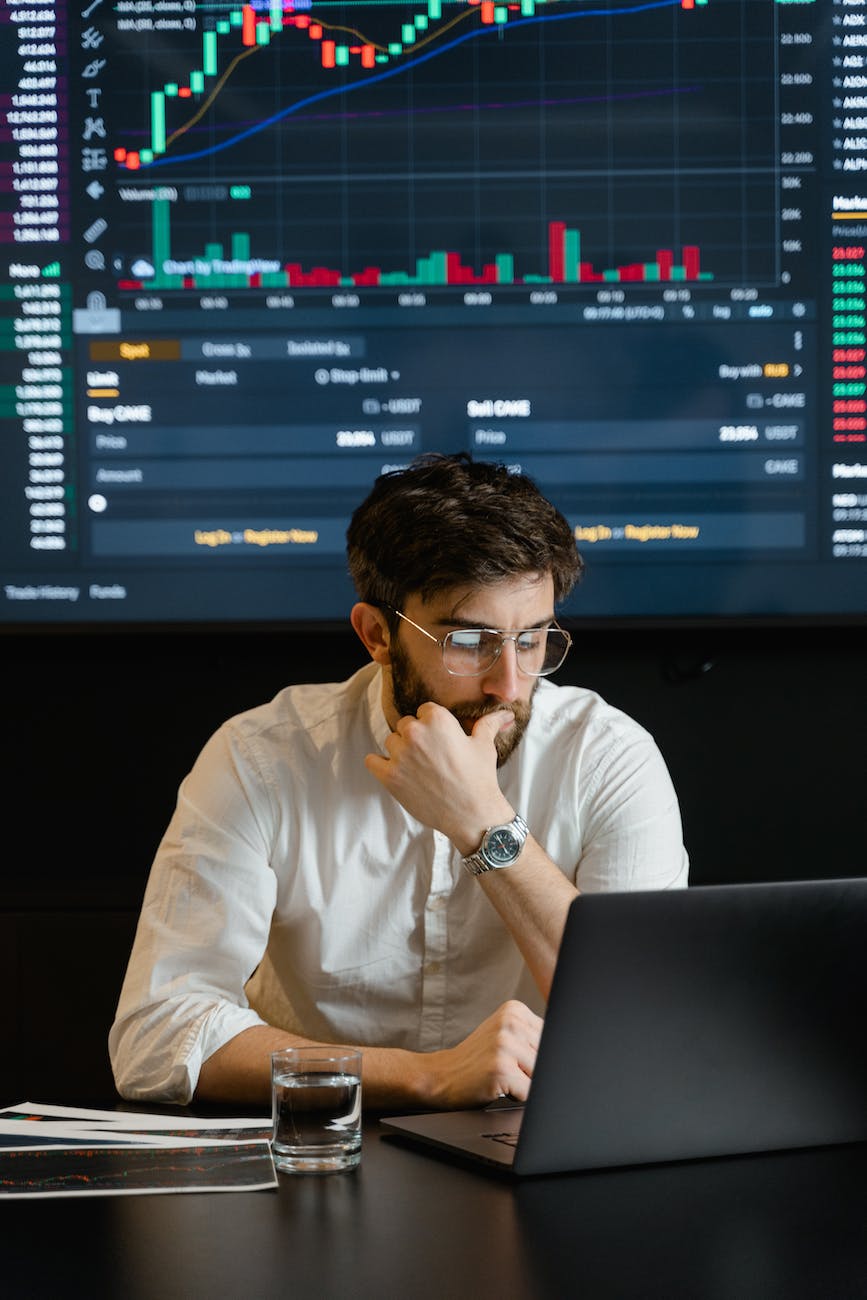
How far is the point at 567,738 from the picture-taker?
1812 millimetres

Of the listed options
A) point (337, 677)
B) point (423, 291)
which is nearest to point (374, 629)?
point (337, 677)

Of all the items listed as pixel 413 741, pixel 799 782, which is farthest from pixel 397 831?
pixel 799 782

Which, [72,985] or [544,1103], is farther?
[72,985]

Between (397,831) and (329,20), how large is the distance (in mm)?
1454

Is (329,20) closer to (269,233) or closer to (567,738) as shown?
(269,233)

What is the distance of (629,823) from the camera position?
1.72m

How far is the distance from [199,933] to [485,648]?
0.45 meters

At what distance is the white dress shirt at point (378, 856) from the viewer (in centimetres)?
170

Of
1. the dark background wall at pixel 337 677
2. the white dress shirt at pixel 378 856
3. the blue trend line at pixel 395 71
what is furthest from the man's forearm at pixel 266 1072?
the blue trend line at pixel 395 71

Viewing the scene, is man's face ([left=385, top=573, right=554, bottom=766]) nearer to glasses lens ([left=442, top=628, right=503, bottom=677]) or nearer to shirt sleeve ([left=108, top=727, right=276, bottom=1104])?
glasses lens ([left=442, top=628, right=503, bottom=677])

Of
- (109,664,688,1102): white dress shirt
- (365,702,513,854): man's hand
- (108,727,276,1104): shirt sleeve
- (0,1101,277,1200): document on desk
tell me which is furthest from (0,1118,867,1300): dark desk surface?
(109,664,688,1102): white dress shirt

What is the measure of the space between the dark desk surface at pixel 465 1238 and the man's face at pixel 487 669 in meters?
0.67

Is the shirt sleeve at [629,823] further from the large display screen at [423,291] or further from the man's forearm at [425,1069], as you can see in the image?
the large display screen at [423,291]

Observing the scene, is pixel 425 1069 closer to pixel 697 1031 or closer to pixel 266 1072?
pixel 266 1072
